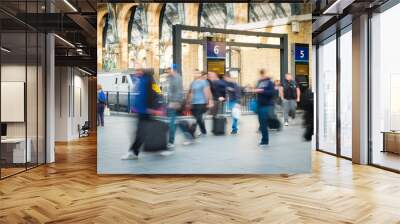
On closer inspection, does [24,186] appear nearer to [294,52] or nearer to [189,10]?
[189,10]

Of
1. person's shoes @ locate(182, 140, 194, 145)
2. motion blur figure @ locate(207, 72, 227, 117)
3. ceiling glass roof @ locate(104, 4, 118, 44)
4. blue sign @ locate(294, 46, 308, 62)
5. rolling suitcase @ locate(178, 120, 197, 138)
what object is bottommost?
person's shoes @ locate(182, 140, 194, 145)

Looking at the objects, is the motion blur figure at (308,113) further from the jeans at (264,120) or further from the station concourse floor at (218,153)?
the jeans at (264,120)

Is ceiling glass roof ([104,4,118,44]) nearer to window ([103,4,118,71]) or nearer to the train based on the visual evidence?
window ([103,4,118,71])

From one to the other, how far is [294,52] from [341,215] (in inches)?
130

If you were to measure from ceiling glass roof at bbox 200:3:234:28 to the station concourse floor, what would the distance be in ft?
5.59

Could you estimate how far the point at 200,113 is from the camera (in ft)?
21.7

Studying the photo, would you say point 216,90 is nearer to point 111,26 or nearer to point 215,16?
point 215,16

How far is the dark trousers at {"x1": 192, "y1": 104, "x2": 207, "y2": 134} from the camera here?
659 cm

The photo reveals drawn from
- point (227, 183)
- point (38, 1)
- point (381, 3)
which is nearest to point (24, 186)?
point (227, 183)

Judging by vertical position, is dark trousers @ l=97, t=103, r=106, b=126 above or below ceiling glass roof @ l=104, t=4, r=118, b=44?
below

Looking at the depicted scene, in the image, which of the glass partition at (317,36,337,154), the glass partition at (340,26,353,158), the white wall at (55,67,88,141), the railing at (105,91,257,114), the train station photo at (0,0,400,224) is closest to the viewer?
the train station photo at (0,0,400,224)

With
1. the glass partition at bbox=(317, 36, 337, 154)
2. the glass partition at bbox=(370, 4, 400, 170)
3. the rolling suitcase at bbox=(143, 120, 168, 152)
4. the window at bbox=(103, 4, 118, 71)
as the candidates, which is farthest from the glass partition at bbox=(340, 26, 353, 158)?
the window at bbox=(103, 4, 118, 71)

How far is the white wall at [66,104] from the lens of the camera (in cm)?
1510

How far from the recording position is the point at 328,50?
10.3m
